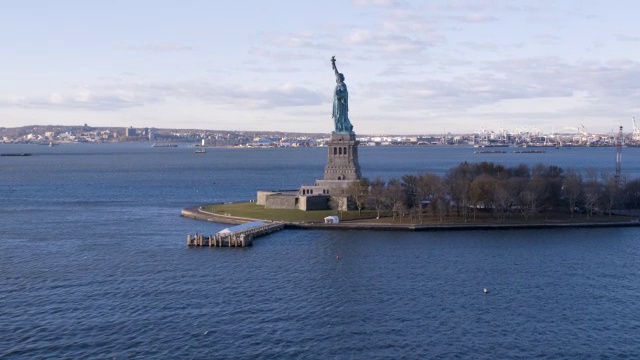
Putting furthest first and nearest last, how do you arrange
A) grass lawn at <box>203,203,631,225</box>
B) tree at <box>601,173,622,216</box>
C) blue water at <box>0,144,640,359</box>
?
tree at <box>601,173,622,216</box> → grass lawn at <box>203,203,631,225</box> → blue water at <box>0,144,640,359</box>

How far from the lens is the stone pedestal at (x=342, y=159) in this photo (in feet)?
270

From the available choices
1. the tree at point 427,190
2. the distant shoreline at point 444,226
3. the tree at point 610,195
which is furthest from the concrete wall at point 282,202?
the tree at point 610,195

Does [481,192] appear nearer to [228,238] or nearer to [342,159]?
[342,159]

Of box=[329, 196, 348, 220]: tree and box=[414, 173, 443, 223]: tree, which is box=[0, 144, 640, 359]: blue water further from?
box=[329, 196, 348, 220]: tree

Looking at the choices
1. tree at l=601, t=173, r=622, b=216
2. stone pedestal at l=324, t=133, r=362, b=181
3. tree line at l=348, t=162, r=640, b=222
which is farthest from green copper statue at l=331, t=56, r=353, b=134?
tree at l=601, t=173, r=622, b=216

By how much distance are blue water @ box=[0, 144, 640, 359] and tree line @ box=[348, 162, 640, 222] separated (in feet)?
20.6

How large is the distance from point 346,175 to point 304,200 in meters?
7.88

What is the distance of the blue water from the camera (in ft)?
114

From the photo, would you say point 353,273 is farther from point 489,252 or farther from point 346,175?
point 346,175

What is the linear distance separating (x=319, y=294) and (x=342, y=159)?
39.8m

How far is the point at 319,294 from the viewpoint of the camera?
143 feet

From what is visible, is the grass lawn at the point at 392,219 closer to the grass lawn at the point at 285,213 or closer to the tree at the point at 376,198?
the grass lawn at the point at 285,213

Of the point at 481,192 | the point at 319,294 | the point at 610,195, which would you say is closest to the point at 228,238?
the point at 319,294

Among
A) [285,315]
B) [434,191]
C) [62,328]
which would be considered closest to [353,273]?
[285,315]
